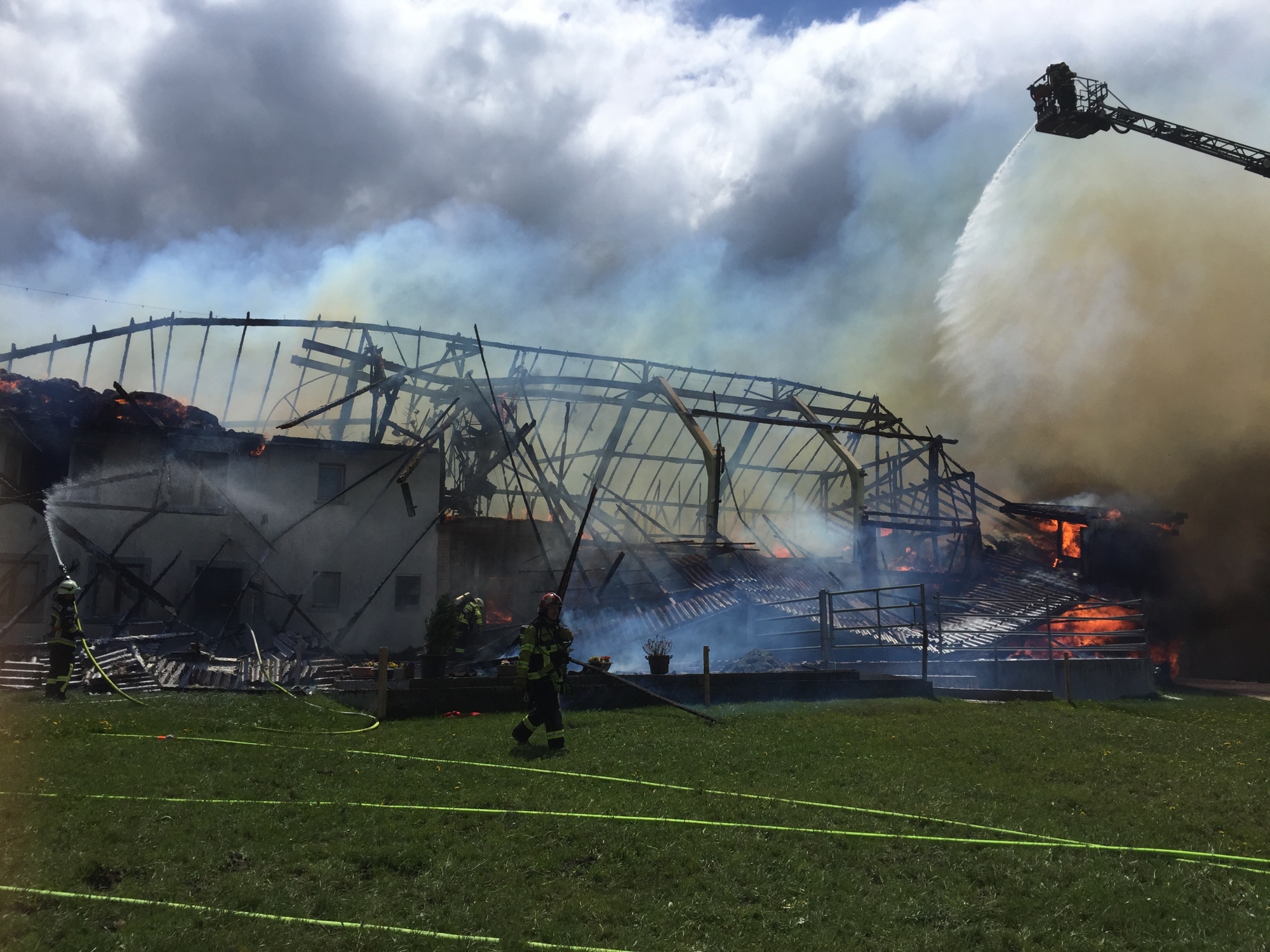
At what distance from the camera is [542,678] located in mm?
12047

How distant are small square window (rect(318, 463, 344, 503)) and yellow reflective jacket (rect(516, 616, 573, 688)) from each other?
18799 millimetres

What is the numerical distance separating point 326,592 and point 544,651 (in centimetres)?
1871

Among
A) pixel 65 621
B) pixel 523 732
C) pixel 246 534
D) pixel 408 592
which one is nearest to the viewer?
pixel 523 732

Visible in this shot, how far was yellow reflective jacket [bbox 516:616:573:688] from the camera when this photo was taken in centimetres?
1205

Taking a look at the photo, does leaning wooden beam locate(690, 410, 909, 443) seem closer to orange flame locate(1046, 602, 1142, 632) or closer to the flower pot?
orange flame locate(1046, 602, 1142, 632)

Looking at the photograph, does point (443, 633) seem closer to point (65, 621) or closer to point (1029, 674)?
point (65, 621)

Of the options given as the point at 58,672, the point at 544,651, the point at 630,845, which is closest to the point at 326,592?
the point at 58,672

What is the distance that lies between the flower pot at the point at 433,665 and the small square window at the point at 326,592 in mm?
11129

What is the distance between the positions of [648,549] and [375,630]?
356 inches

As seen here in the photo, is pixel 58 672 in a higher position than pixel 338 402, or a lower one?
lower

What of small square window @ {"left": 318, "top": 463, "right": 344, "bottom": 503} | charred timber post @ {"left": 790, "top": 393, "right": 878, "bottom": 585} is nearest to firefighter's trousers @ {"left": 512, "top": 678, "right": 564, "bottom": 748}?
small square window @ {"left": 318, "top": 463, "right": 344, "bottom": 503}

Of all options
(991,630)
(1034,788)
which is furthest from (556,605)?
(991,630)

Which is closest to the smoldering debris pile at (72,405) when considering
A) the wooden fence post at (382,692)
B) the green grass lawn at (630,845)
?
the wooden fence post at (382,692)

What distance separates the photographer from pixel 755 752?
11500 millimetres
